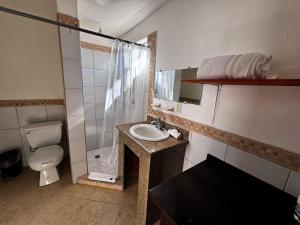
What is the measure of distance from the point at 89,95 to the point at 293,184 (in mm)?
2657

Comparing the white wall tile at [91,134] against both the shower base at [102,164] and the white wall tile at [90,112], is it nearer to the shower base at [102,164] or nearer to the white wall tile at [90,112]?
the white wall tile at [90,112]

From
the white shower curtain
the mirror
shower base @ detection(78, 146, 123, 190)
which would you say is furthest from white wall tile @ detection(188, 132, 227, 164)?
shower base @ detection(78, 146, 123, 190)

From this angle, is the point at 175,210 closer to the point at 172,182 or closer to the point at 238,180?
the point at 172,182

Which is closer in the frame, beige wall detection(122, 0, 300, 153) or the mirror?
beige wall detection(122, 0, 300, 153)

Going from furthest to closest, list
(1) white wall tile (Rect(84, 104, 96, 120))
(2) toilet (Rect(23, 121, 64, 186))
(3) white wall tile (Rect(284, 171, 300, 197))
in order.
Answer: (1) white wall tile (Rect(84, 104, 96, 120))
(2) toilet (Rect(23, 121, 64, 186))
(3) white wall tile (Rect(284, 171, 300, 197))

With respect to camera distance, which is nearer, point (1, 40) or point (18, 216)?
point (18, 216)

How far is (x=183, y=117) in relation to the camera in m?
1.45

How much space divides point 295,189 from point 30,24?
302 cm

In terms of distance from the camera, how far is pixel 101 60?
244 centimetres

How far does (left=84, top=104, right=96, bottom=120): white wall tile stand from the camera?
2.49m

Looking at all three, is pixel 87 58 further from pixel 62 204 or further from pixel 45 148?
pixel 62 204

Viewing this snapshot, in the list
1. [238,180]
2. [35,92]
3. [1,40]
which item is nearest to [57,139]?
[35,92]

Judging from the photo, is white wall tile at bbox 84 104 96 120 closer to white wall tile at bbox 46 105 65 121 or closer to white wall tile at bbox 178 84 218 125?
white wall tile at bbox 46 105 65 121

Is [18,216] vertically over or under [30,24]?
under
